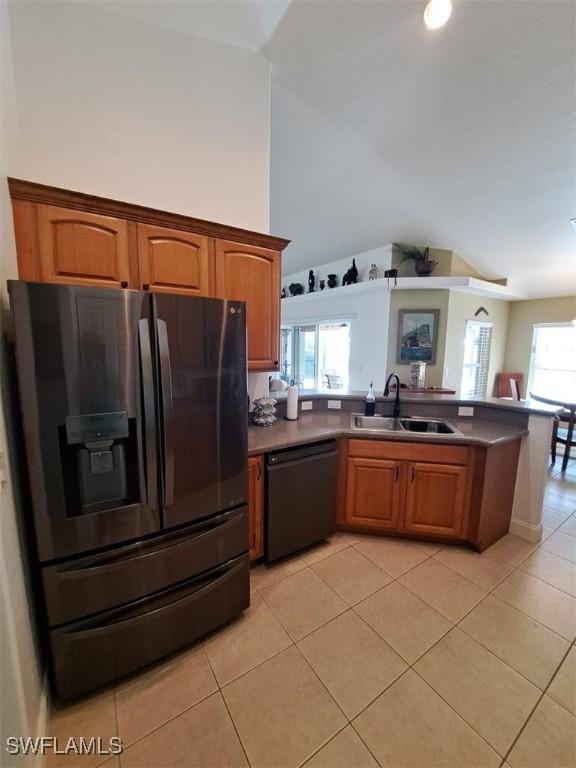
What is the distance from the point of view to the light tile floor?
1179 millimetres

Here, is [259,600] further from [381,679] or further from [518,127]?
[518,127]

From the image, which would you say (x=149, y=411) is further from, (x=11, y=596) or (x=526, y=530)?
(x=526, y=530)

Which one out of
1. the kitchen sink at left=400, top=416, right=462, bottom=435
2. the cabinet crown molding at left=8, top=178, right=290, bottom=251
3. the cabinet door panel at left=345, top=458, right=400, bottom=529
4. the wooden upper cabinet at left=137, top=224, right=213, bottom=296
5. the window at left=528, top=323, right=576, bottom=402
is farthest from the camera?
the window at left=528, top=323, right=576, bottom=402

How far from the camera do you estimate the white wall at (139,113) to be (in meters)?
1.67

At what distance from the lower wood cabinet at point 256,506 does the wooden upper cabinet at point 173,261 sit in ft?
3.66

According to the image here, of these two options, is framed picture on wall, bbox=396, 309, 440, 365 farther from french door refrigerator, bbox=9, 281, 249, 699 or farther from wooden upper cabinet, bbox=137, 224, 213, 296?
french door refrigerator, bbox=9, 281, 249, 699

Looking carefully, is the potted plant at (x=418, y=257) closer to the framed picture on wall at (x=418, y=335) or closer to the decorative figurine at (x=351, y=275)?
the framed picture on wall at (x=418, y=335)

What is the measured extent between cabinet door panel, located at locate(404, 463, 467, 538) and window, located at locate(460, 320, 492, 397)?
3708 mm

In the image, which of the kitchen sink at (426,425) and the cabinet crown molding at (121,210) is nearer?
the cabinet crown molding at (121,210)

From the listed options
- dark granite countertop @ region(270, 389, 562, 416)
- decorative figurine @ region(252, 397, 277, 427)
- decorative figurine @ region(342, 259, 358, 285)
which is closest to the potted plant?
decorative figurine @ region(342, 259, 358, 285)

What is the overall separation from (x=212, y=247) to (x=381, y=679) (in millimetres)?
2438

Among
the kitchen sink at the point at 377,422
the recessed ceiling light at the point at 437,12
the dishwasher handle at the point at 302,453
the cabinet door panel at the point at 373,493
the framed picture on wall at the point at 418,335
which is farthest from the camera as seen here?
the framed picture on wall at the point at 418,335

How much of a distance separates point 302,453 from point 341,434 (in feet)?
1.16

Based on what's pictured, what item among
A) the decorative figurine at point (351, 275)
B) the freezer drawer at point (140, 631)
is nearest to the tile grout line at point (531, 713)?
the freezer drawer at point (140, 631)
